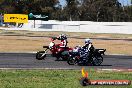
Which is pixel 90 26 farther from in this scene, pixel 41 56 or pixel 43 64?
pixel 43 64

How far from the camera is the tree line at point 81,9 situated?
111 meters

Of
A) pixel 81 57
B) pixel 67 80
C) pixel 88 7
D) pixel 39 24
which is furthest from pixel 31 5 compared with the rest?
pixel 67 80

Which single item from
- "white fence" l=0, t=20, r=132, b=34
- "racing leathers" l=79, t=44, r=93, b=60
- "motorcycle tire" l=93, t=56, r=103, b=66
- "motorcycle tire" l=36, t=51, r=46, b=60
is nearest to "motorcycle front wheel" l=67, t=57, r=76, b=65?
"racing leathers" l=79, t=44, r=93, b=60

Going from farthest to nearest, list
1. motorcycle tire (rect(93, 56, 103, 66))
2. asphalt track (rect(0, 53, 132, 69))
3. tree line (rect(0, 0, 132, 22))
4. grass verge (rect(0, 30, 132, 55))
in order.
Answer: tree line (rect(0, 0, 132, 22))
grass verge (rect(0, 30, 132, 55))
motorcycle tire (rect(93, 56, 103, 66))
asphalt track (rect(0, 53, 132, 69))

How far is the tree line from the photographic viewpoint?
111m

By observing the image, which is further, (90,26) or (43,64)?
(90,26)

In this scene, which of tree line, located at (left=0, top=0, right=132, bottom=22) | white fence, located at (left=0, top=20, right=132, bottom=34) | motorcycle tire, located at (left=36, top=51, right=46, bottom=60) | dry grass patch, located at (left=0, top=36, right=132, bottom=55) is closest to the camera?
motorcycle tire, located at (left=36, top=51, right=46, bottom=60)

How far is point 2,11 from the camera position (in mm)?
122000

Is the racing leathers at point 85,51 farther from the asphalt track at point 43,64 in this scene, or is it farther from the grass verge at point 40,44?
the grass verge at point 40,44

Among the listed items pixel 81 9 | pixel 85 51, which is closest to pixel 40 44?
pixel 85 51

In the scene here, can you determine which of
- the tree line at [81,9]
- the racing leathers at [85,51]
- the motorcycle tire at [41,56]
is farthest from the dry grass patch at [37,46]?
the tree line at [81,9]

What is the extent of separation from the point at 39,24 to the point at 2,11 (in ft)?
165

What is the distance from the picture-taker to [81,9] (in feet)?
387

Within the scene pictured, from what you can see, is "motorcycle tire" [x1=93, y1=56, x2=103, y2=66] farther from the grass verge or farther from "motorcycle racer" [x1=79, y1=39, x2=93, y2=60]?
the grass verge
